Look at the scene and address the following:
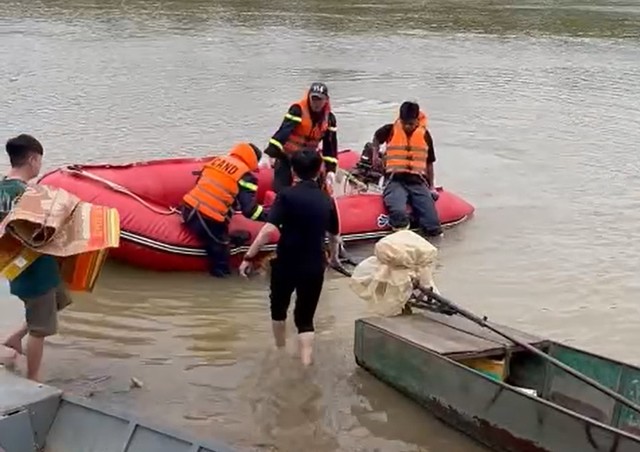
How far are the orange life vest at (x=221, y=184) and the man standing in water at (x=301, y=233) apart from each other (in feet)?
5.82

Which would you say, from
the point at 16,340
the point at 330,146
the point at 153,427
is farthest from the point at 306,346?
the point at 330,146

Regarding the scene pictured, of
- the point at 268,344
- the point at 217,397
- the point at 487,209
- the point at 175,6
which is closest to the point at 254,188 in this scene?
the point at 268,344

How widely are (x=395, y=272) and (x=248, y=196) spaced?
81.1 inches

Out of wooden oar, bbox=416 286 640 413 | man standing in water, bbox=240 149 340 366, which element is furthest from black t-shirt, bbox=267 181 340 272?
wooden oar, bbox=416 286 640 413

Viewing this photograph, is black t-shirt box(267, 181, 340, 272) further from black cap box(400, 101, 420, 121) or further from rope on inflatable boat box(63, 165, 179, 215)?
black cap box(400, 101, 420, 121)

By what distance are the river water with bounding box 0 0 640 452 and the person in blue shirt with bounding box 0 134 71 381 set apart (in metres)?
0.70

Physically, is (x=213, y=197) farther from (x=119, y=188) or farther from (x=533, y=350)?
(x=533, y=350)

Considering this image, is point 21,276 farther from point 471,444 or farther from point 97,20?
point 97,20

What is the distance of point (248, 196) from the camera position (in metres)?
8.55

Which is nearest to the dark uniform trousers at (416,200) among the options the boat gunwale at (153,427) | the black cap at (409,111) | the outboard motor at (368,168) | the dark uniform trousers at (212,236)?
the black cap at (409,111)

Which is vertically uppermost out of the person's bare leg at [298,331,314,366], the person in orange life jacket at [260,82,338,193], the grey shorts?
the person in orange life jacket at [260,82,338,193]

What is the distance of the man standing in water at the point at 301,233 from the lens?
6.50 meters

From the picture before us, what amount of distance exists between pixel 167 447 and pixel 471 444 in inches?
82.1

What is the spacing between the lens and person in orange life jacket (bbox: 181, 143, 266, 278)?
27.8ft
